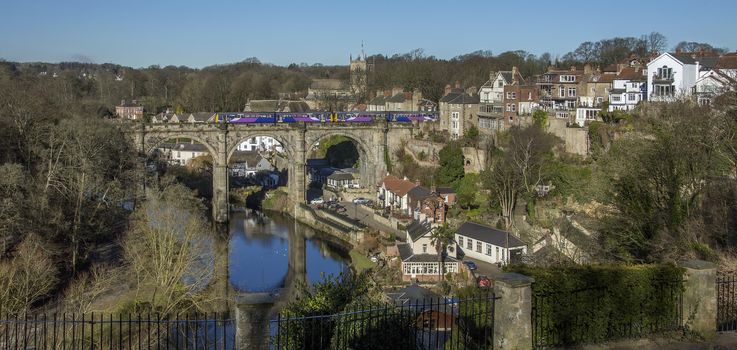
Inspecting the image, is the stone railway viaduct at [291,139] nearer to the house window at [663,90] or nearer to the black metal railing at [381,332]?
the house window at [663,90]

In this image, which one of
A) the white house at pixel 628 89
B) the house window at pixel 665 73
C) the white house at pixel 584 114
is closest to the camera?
the house window at pixel 665 73

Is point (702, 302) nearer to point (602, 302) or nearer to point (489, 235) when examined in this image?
point (602, 302)

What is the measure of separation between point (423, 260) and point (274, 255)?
8280 mm

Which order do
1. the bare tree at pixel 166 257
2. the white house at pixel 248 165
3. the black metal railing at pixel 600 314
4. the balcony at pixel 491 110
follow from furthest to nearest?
the white house at pixel 248 165 → the balcony at pixel 491 110 → the bare tree at pixel 166 257 → the black metal railing at pixel 600 314

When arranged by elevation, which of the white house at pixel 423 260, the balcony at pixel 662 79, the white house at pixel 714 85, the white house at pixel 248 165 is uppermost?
the balcony at pixel 662 79

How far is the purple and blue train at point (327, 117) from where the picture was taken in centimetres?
4462

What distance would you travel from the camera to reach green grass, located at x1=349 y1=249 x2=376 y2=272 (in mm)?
27591

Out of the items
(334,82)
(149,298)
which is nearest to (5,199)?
(149,298)

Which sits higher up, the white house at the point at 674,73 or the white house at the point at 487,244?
the white house at the point at 674,73

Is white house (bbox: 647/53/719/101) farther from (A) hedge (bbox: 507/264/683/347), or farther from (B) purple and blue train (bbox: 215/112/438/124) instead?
(A) hedge (bbox: 507/264/683/347)

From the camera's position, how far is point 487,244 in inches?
1050

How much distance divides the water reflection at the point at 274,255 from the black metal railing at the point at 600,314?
50.8 ft

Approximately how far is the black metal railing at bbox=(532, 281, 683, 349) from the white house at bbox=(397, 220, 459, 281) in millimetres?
15906

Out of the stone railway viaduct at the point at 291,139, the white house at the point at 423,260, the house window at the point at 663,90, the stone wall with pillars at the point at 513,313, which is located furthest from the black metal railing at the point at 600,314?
the stone railway viaduct at the point at 291,139
